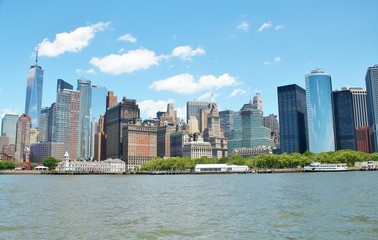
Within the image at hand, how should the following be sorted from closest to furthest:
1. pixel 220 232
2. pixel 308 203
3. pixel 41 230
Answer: pixel 220 232 < pixel 41 230 < pixel 308 203

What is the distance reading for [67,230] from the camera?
32.3 m

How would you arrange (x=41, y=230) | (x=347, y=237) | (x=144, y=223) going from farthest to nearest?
(x=144, y=223) → (x=41, y=230) → (x=347, y=237)

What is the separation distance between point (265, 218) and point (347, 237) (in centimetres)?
939

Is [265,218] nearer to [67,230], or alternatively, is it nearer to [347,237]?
[347,237]

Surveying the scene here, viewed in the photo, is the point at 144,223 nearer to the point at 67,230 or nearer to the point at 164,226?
the point at 164,226

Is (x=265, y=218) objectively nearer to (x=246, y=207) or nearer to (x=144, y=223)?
(x=246, y=207)

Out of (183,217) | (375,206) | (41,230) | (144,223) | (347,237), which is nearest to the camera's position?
(347,237)

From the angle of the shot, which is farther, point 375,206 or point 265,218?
point 375,206

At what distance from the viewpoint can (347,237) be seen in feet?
93.3

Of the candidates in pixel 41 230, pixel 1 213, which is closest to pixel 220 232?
pixel 41 230

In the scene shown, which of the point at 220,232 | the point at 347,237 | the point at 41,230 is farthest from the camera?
the point at 41,230

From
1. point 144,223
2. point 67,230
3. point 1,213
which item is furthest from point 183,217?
point 1,213

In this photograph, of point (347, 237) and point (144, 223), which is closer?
point (347, 237)

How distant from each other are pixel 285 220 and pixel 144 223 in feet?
38.9
